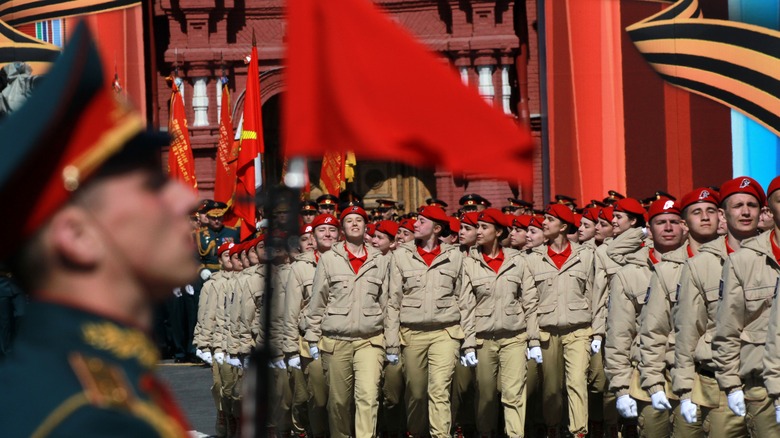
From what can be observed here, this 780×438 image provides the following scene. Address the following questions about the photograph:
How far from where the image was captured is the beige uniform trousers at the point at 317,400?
1338 cm

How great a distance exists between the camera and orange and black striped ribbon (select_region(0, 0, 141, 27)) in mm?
25828

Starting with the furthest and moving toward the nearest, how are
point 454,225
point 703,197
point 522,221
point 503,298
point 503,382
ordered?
1. point 522,221
2. point 454,225
3. point 503,298
4. point 503,382
5. point 703,197

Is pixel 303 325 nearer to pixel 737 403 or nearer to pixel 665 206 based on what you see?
pixel 665 206

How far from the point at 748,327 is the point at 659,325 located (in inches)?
47.5

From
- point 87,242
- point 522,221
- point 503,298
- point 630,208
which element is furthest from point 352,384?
point 87,242

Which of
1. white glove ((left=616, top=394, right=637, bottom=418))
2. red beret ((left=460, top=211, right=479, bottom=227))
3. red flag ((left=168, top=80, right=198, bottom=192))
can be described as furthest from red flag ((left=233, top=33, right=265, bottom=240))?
white glove ((left=616, top=394, right=637, bottom=418))

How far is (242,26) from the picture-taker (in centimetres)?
2673

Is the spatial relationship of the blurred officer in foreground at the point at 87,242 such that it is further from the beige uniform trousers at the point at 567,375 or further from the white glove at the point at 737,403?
the beige uniform trousers at the point at 567,375

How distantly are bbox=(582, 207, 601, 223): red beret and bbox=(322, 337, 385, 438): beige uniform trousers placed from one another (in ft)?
11.2

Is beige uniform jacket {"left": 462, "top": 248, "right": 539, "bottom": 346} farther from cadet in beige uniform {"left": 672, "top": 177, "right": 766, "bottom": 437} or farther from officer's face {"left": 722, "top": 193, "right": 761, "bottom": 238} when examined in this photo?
officer's face {"left": 722, "top": 193, "right": 761, "bottom": 238}

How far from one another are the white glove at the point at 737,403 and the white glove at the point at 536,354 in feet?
17.4

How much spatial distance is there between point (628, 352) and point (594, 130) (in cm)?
1422

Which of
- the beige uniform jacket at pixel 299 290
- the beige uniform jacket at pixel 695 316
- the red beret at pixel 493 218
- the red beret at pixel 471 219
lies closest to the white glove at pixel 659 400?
the beige uniform jacket at pixel 695 316

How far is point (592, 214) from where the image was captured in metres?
15.2
